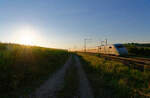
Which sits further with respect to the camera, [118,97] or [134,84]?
[134,84]

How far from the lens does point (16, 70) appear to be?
6074mm

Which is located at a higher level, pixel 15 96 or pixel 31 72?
pixel 31 72

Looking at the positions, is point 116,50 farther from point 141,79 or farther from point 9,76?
point 9,76

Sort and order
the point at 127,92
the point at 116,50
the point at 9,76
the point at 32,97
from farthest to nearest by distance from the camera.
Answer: the point at 116,50, the point at 9,76, the point at 127,92, the point at 32,97

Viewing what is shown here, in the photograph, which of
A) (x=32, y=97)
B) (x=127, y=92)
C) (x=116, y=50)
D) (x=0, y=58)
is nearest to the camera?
(x=32, y=97)

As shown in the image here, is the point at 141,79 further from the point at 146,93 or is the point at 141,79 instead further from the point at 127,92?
the point at 127,92

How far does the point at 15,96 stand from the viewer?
13.9 feet

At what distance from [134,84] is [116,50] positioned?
51.8ft

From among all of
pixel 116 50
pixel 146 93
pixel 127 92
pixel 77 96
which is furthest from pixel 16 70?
pixel 116 50

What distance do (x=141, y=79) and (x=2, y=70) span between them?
9876mm

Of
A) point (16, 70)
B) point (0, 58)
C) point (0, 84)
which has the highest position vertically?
point (0, 58)

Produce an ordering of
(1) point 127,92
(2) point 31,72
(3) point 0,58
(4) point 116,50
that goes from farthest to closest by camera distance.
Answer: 1. (4) point 116,50
2. (2) point 31,72
3. (3) point 0,58
4. (1) point 127,92

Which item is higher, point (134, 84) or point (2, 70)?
point (2, 70)

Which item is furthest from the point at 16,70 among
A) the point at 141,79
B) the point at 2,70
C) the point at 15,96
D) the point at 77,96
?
the point at 141,79
